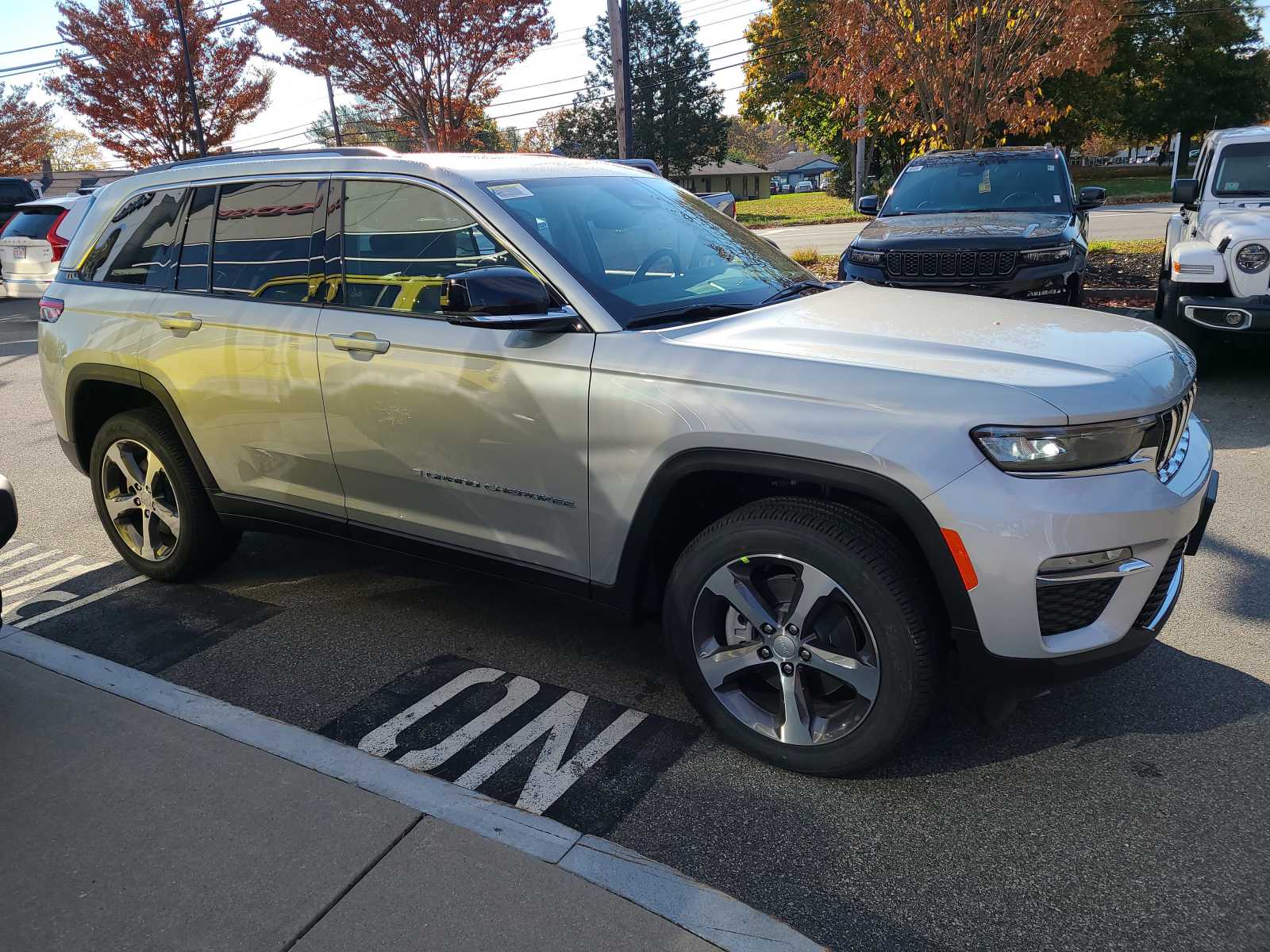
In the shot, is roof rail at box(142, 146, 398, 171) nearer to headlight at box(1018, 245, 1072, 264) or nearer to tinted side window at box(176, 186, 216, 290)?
tinted side window at box(176, 186, 216, 290)

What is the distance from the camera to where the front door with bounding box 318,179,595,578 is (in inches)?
125

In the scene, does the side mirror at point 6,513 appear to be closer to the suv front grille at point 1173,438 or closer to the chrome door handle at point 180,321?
the chrome door handle at point 180,321

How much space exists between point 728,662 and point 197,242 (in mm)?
2875

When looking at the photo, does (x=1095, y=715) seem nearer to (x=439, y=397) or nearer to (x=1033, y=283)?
(x=439, y=397)

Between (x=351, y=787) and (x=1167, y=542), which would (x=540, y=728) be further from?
(x=1167, y=542)

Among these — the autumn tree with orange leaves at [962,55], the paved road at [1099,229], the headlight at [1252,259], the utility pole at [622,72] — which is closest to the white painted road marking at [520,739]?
the headlight at [1252,259]

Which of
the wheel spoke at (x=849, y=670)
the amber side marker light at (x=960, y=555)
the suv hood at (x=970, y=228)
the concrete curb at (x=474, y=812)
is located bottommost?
the concrete curb at (x=474, y=812)

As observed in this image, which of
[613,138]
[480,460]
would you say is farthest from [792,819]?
[613,138]

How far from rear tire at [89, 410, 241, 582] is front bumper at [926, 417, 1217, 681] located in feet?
10.7

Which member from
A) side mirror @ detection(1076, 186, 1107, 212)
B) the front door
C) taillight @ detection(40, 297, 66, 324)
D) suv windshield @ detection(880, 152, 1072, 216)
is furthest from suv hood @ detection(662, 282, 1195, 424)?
side mirror @ detection(1076, 186, 1107, 212)

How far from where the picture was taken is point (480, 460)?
335 centimetres

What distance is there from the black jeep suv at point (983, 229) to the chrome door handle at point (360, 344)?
575cm

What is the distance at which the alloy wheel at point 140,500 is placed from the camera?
4469 millimetres

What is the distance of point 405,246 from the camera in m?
3.57
